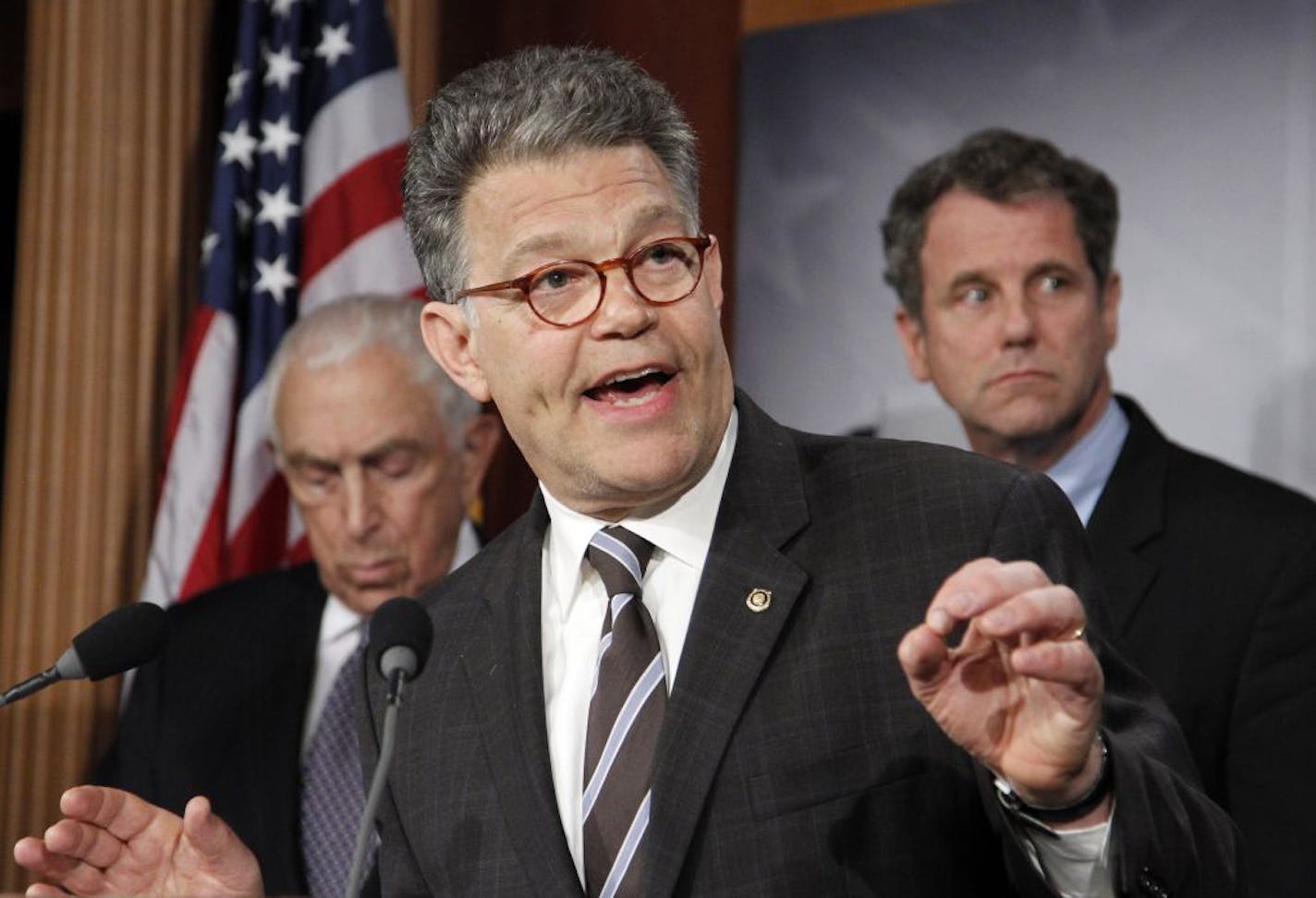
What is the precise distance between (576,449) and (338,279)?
2.12 meters

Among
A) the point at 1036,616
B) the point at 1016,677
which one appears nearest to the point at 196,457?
the point at 1016,677

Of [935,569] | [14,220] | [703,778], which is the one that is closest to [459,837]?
[703,778]

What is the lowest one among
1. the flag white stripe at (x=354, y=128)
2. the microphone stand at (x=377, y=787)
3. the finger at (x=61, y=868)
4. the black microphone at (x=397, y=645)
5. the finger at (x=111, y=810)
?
the finger at (x=61, y=868)

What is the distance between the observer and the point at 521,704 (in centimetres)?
194

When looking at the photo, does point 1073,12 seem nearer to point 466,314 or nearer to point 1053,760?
point 466,314

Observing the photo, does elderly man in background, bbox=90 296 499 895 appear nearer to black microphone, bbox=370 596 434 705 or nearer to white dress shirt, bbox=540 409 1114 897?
white dress shirt, bbox=540 409 1114 897

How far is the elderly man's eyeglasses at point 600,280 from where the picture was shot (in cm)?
195

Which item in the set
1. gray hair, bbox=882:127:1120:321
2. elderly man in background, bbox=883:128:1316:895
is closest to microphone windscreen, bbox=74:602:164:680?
elderly man in background, bbox=883:128:1316:895

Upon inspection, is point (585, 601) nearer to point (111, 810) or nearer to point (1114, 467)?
point (111, 810)

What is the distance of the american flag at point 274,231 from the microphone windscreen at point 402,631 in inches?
88.9

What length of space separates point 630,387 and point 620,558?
188 mm

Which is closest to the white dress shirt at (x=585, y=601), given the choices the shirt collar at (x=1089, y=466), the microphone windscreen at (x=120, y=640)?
the microphone windscreen at (x=120, y=640)

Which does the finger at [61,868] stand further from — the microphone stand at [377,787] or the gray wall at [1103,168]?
the gray wall at [1103,168]

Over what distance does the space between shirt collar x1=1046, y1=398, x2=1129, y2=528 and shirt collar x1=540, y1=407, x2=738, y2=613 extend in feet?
4.10
